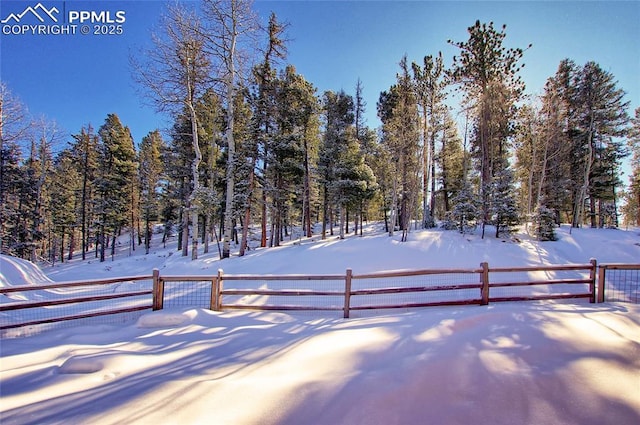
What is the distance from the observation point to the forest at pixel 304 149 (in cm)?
1349

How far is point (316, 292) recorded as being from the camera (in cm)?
591

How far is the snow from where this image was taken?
2670mm

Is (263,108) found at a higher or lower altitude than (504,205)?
higher

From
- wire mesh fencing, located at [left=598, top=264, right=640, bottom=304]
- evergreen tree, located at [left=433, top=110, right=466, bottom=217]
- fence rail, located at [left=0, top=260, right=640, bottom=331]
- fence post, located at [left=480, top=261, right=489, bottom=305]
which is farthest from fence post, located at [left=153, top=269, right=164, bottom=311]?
evergreen tree, located at [left=433, top=110, right=466, bottom=217]

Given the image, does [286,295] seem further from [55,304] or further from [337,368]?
[55,304]

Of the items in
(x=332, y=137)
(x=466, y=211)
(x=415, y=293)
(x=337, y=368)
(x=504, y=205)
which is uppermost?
(x=332, y=137)

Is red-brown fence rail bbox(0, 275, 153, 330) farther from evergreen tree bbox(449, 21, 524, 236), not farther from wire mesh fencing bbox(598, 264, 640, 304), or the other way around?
evergreen tree bbox(449, 21, 524, 236)

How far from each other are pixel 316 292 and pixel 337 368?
2.47 m

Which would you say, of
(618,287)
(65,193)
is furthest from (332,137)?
(65,193)

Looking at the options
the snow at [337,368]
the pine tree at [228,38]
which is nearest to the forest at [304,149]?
the pine tree at [228,38]

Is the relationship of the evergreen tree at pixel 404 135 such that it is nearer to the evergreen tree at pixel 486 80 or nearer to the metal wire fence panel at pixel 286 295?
the evergreen tree at pixel 486 80

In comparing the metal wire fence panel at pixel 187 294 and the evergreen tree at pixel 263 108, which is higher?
the evergreen tree at pixel 263 108

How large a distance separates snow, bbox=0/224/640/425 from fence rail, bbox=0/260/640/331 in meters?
0.45

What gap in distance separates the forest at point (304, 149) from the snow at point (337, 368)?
883 centimetres
